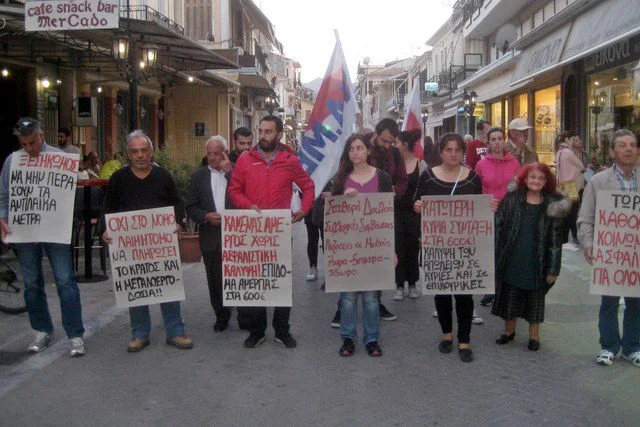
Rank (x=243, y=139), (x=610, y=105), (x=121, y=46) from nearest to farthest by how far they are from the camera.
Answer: (x=243, y=139) < (x=121, y=46) < (x=610, y=105)

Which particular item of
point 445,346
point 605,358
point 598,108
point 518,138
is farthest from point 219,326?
point 598,108

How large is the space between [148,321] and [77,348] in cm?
66

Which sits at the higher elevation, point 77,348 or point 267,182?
point 267,182

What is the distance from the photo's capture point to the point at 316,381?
5418 mm

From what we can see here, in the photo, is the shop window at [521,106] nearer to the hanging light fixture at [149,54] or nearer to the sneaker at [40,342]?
the hanging light fixture at [149,54]

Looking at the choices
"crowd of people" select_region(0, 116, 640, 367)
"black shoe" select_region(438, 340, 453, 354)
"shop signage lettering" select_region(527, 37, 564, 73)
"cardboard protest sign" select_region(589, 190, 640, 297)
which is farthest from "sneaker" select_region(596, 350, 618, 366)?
"shop signage lettering" select_region(527, 37, 564, 73)

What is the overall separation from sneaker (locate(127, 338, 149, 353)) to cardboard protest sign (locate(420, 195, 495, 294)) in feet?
8.38

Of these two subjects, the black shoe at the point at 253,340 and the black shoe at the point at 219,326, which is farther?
the black shoe at the point at 219,326

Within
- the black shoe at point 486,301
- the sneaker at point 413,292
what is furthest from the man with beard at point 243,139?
the black shoe at point 486,301

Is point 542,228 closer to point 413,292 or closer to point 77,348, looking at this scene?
point 413,292

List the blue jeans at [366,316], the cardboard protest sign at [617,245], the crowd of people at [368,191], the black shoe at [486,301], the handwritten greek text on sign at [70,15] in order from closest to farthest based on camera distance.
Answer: the cardboard protest sign at [617,245]
the crowd of people at [368,191]
the blue jeans at [366,316]
the black shoe at [486,301]
the handwritten greek text on sign at [70,15]

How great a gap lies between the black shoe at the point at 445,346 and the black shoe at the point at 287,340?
1303 millimetres

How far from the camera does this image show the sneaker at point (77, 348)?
606 centimetres

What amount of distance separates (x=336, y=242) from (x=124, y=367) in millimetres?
2089
